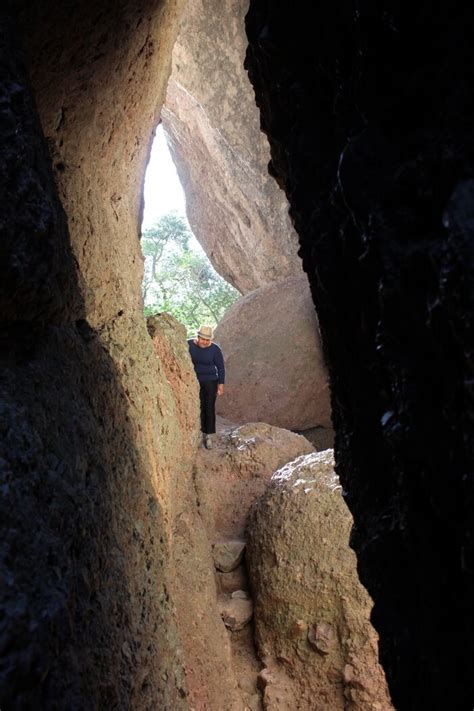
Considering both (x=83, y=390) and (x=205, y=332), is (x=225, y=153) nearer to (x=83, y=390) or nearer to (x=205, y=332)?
(x=205, y=332)

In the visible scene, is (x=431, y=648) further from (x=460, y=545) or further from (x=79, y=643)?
(x=79, y=643)

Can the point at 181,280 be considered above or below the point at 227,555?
above

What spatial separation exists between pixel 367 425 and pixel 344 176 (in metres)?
0.86

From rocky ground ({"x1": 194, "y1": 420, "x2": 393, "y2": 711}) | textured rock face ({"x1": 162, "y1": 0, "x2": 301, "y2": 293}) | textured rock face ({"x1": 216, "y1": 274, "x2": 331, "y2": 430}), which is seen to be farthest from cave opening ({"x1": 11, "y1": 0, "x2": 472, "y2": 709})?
textured rock face ({"x1": 162, "y1": 0, "x2": 301, "y2": 293})

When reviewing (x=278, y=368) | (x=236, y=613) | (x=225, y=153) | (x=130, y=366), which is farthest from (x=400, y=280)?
(x=225, y=153)

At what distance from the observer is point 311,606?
16.4ft

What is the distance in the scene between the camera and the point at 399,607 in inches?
78.0

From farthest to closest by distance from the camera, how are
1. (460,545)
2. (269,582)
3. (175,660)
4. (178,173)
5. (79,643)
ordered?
(178,173)
(269,582)
(175,660)
(79,643)
(460,545)

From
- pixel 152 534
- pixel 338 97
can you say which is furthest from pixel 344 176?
pixel 152 534

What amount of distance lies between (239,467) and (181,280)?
1038 centimetres

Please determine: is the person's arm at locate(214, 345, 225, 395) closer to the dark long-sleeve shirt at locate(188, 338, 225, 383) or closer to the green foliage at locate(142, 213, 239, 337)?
the dark long-sleeve shirt at locate(188, 338, 225, 383)

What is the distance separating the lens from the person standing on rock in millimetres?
6789

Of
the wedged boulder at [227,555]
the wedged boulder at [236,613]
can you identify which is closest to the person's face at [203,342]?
the wedged boulder at [227,555]

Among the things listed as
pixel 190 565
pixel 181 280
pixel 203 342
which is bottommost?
pixel 190 565
